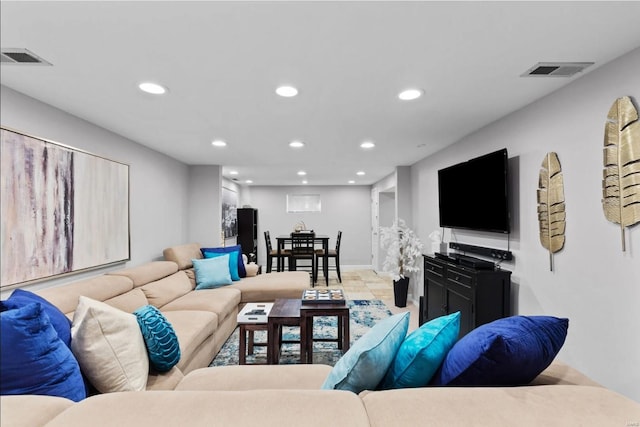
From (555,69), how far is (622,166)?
56 cm

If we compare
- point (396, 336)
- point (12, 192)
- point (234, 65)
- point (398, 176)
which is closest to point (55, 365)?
point (12, 192)

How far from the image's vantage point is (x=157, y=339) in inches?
53.1

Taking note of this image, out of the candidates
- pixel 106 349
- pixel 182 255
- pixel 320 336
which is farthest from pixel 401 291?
pixel 106 349

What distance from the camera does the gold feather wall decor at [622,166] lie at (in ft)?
4.42

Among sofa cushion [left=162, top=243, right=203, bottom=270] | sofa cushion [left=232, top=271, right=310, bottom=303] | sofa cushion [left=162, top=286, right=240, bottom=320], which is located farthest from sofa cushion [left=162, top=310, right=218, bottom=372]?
sofa cushion [left=162, top=243, right=203, bottom=270]

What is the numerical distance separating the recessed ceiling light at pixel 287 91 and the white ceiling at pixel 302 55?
45 mm

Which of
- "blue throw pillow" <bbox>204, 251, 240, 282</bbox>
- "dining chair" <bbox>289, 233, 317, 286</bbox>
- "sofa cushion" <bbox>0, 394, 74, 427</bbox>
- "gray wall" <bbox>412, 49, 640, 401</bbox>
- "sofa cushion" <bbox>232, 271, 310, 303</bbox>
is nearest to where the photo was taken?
"sofa cushion" <bbox>0, 394, 74, 427</bbox>

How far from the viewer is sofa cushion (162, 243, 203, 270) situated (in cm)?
329

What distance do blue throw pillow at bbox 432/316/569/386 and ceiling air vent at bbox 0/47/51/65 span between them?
1790 mm

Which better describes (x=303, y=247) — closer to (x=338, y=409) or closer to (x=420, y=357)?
(x=420, y=357)

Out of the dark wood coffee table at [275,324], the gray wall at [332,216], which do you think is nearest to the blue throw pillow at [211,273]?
the dark wood coffee table at [275,324]

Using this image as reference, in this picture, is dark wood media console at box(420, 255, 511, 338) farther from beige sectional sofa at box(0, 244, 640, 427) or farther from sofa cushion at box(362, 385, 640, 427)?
sofa cushion at box(362, 385, 640, 427)

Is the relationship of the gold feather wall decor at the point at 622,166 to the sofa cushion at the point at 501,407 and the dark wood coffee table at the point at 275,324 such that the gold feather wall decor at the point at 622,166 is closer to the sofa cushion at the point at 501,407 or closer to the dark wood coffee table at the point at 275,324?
the sofa cushion at the point at 501,407

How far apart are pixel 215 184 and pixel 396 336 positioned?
375 cm
